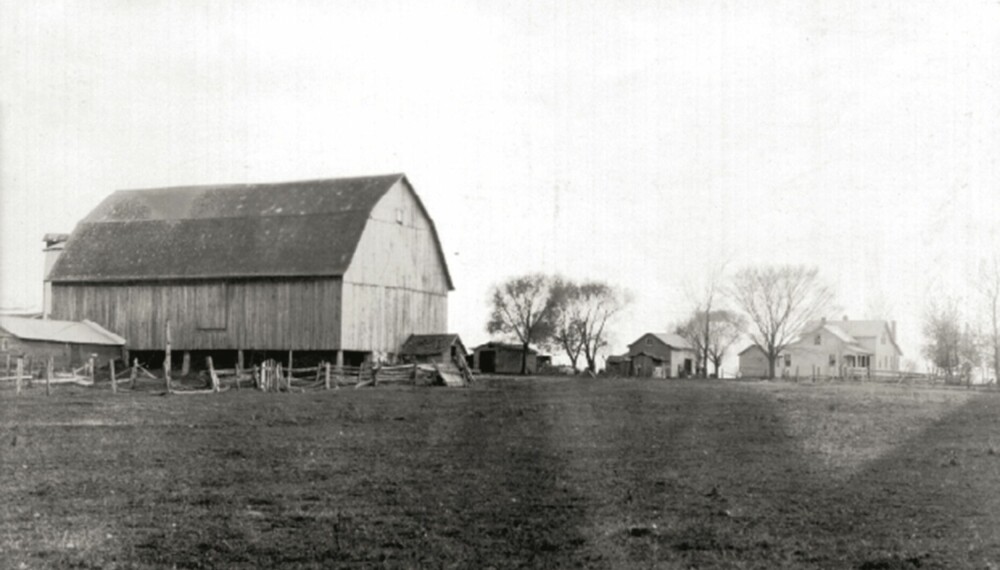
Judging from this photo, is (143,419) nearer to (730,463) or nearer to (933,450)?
(730,463)

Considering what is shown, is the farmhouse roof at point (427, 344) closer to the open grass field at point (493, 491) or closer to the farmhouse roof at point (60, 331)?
the farmhouse roof at point (60, 331)

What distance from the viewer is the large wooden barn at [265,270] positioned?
52.1m

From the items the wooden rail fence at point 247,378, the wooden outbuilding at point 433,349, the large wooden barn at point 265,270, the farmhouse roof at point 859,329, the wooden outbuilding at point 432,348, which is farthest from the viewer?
the farmhouse roof at point 859,329

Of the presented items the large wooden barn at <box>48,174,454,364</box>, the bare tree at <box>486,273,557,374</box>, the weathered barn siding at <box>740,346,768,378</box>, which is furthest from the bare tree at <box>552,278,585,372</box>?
the large wooden barn at <box>48,174,454,364</box>

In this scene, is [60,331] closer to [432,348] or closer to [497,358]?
[432,348]

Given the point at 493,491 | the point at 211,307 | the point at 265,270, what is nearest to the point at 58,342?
the point at 211,307

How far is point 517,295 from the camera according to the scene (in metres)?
114

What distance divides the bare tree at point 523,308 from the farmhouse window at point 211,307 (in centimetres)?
6116

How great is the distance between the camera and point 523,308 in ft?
374

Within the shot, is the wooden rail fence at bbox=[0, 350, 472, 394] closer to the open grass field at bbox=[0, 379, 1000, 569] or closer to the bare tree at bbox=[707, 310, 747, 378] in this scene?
the open grass field at bbox=[0, 379, 1000, 569]

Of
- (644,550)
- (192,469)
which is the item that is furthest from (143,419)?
(644,550)

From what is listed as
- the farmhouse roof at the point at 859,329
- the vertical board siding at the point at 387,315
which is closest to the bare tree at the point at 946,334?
the farmhouse roof at the point at 859,329

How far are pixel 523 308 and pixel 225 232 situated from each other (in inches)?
2403

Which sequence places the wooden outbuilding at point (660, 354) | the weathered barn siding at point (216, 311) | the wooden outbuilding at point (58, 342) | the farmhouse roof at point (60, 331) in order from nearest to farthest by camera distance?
1. the wooden outbuilding at point (58, 342)
2. the farmhouse roof at point (60, 331)
3. the weathered barn siding at point (216, 311)
4. the wooden outbuilding at point (660, 354)
